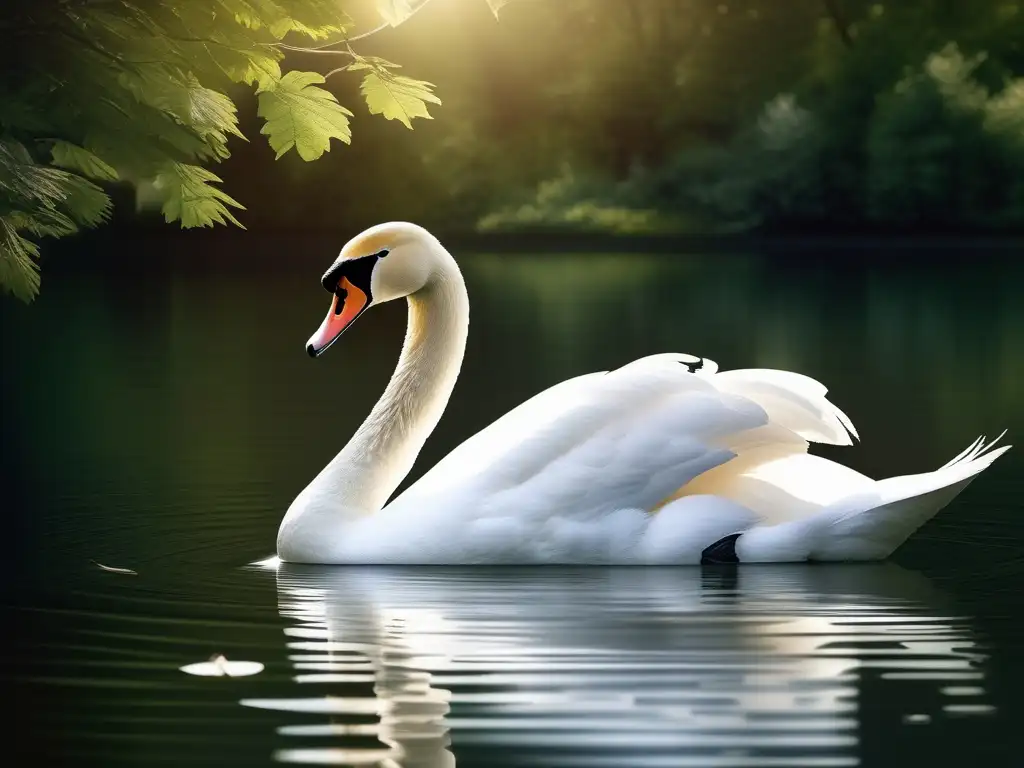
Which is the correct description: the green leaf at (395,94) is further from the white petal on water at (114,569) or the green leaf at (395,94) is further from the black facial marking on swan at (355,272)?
the white petal on water at (114,569)

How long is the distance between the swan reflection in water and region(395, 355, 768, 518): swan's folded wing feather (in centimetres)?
30

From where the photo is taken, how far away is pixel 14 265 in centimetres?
750

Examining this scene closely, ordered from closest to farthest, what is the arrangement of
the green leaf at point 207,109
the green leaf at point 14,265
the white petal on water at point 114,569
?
the green leaf at point 207,109
the green leaf at point 14,265
the white petal on water at point 114,569

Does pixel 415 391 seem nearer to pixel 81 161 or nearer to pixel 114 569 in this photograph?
pixel 114 569

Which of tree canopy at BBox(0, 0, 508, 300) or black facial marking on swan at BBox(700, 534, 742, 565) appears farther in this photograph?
black facial marking on swan at BBox(700, 534, 742, 565)

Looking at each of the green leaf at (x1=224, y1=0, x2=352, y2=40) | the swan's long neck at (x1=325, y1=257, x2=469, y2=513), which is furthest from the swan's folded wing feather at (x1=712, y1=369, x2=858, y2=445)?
the green leaf at (x1=224, y1=0, x2=352, y2=40)

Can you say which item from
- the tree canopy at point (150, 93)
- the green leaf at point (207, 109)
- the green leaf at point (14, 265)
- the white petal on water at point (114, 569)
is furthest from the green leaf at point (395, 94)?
the white petal on water at point (114, 569)

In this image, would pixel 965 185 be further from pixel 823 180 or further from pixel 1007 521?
pixel 1007 521

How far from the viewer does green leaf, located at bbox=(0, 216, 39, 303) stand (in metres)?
7.48

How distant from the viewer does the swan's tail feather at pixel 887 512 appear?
8.93 m

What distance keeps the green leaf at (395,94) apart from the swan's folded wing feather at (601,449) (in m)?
1.95

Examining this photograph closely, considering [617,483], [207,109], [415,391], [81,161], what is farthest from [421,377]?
[207,109]

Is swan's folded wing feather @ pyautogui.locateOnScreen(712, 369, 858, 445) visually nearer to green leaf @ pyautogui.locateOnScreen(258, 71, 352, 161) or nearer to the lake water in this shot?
the lake water

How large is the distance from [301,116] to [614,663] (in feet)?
6.84
